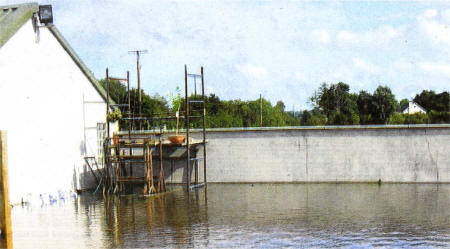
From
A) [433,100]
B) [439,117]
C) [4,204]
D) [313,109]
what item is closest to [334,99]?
[313,109]

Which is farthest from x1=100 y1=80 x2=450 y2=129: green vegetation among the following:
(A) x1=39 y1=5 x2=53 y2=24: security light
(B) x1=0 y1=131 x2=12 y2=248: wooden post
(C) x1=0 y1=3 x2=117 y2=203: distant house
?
(B) x1=0 y1=131 x2=12 y2=248: wooden post

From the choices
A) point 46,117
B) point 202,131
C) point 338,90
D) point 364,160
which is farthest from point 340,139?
point 338,90

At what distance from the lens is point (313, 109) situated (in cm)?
5231

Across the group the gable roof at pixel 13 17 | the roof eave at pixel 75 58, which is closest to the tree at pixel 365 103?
the roof eave at pixel 75 58

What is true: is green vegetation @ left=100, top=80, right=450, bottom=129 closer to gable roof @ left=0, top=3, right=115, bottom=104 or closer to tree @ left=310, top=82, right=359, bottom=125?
tree @ left=310, top=82, right=359, bottom=125

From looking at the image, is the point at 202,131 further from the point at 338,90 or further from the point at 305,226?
the point at 338,90

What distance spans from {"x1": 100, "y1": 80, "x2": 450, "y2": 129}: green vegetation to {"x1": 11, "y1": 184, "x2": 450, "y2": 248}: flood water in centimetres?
1096

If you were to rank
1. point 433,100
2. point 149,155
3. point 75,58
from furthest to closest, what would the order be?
point 433,100 → point 75,58 → point 149,155

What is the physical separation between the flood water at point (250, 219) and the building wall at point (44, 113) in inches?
47.8

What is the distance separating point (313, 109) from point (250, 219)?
40772 mm

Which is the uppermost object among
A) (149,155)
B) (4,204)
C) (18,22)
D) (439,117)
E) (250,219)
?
(18,22)

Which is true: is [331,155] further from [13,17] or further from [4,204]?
[4,204]

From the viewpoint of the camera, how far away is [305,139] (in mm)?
19969

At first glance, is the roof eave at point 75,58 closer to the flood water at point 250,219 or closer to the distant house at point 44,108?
the distant house at point 44,108
